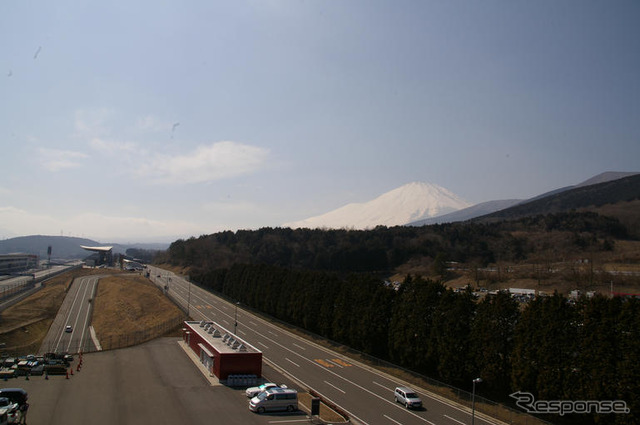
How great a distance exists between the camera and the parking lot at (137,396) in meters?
25.7

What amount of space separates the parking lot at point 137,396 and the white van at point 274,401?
0.50m

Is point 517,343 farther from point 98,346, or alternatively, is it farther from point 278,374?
point 98,346

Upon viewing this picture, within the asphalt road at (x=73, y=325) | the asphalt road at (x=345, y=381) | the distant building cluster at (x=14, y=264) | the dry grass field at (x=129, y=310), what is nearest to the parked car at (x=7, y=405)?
the asphalt road at (x=345, y=381)

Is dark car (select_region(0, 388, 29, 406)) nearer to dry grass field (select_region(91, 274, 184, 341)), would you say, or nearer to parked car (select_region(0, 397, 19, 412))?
parked car (select_region(0, 397, 19, 412))

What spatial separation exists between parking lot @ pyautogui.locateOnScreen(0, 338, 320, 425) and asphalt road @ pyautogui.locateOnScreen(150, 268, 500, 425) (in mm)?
3621

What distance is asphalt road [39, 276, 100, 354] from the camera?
2032 inches

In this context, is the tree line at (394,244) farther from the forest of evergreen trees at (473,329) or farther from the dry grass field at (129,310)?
the forest of evergreen trees at (473,329)

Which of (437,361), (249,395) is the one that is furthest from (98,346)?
(437,361)

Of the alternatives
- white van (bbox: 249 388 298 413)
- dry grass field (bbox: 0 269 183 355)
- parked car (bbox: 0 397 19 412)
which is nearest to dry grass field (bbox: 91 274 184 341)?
dry grass field (bbox: 0 269 183 355)

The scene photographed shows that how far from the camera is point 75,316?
227 feet

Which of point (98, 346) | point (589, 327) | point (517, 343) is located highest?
point (589, 327)

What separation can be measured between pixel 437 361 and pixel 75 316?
6070 centimetres

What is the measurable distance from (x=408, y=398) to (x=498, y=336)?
8331 mm

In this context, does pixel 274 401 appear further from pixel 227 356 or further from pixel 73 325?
pixel 73 325
